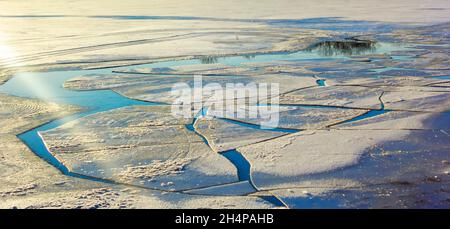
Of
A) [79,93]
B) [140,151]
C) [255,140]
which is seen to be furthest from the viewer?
[79,93]

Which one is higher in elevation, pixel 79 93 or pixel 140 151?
pixel 79 93

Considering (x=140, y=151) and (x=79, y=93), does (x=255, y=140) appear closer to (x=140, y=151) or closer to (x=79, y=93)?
(x=140, y=151)

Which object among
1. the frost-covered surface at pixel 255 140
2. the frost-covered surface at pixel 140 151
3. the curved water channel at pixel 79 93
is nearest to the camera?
the frost-covered surface at pixel 255 140

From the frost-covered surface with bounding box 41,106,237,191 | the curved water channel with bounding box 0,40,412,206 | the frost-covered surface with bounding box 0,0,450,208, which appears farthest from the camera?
the curved water channel with bounding box 0,40,412,206

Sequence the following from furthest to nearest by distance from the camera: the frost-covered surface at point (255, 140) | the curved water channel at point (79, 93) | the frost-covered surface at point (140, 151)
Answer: the curved water channel at point (79, 93) < the frost-covered surface at point (140, 151) < the frost-covered surface at point (255, 140)

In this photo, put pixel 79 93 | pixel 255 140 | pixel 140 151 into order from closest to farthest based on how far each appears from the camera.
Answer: pixel 140 151
pixel 255 140
pixel 79 93

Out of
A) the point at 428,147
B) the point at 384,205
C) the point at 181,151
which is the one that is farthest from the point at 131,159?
the point at 428,147

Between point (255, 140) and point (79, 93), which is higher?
point (79, 93)

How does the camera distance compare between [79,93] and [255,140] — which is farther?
[79,93]

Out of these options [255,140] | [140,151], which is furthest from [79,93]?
[255,140]
